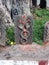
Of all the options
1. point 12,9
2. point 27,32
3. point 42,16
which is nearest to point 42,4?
point 42,16

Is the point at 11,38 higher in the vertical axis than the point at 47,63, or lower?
lower

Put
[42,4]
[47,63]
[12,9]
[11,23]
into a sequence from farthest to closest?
[42,4]
[12,9]
[11,23]
[47,63]

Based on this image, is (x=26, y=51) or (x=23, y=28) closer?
(x=26, y=51)

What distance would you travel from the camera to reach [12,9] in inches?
464

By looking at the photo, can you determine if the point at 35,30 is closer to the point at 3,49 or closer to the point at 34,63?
the point at 3,49

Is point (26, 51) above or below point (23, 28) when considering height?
below

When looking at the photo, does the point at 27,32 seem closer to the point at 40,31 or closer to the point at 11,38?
the point at 11,38

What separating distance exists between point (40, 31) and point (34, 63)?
15.7 feet

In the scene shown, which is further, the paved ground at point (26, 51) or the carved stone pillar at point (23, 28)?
the carved stone pillar at point (23, 28)

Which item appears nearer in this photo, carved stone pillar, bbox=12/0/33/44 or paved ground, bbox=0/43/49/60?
paved ground, bbox=0/43/49/60

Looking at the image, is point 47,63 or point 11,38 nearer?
point 47,63

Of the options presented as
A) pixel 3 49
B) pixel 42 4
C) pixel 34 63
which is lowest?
pixel 42 4

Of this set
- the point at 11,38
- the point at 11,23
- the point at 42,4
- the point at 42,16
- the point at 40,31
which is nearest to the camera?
the point at 11,38

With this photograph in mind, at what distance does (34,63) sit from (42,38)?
441 cm
